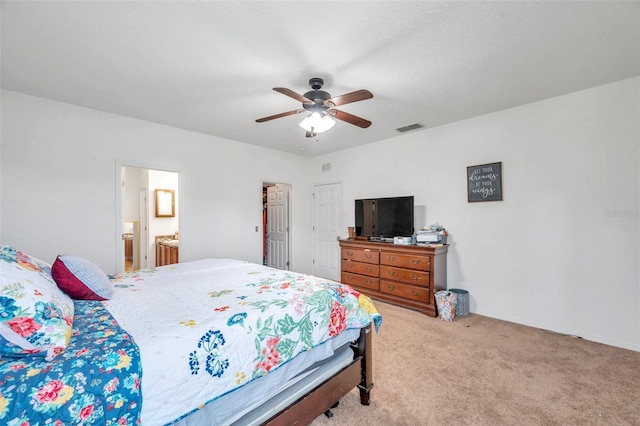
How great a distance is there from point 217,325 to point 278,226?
4498 mm

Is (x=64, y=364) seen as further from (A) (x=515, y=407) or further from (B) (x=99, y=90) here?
(B) (x=99, y=90)

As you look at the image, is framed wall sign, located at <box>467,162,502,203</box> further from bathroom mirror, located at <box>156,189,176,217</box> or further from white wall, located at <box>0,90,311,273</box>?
bathroom mirror, located at <box>156,189,176,217</box>

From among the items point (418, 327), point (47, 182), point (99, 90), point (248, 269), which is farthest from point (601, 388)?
point (47, 182)

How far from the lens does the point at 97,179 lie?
323cm

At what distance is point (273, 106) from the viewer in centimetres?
310

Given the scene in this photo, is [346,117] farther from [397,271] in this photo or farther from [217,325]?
[397,271]

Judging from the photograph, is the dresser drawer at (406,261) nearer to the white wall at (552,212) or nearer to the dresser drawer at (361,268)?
the dresser drawer at (361,268)

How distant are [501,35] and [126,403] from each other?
294 centimetres

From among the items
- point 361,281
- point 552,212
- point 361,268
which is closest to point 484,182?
point 552,212

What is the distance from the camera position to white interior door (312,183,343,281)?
5277mm

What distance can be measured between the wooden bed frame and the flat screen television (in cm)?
232

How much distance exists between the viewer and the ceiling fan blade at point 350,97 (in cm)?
208

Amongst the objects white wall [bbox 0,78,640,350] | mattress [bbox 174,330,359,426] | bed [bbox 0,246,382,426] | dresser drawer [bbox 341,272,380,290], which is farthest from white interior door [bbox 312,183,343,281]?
mattress [bbox 174,330,359,426]

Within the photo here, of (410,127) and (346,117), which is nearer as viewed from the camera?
(346,117)
